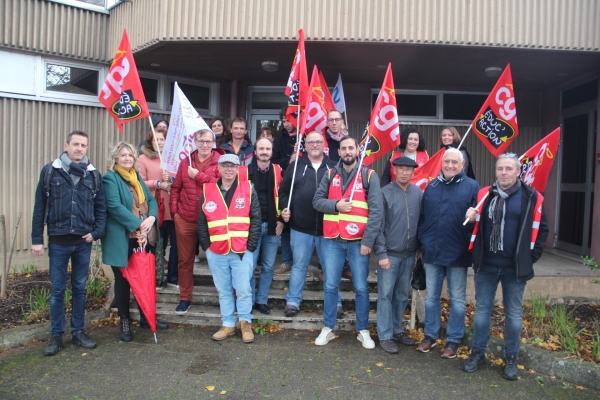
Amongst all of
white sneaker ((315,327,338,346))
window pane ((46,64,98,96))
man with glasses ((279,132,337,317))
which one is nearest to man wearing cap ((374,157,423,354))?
white sneaker ((315,327,338,346))

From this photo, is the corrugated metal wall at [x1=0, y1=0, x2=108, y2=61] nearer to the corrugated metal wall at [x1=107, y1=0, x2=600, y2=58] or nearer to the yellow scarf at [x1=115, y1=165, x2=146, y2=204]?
the corrugated metal wall at [x1=107, y1=0, x2=600, y2=58]

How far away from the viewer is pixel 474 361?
4703 mm

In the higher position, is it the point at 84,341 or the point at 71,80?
the point at 71,80

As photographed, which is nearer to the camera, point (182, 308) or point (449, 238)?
point (449, 238)

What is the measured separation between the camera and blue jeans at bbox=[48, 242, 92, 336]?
4.85 metres

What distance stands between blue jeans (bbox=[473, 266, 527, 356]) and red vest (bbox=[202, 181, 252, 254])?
8.04 ft

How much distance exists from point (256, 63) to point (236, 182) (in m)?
3.55

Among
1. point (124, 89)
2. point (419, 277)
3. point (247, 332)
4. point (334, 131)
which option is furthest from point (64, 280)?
point (419, 277)

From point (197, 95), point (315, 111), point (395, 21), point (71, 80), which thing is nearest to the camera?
point (315, 111)

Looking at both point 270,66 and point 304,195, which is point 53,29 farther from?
point 304,195

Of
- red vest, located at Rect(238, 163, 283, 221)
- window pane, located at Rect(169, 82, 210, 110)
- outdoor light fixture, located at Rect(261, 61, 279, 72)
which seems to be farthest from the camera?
window pane, located at Rect(169, 82, 210, 110)

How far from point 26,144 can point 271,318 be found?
198 inches

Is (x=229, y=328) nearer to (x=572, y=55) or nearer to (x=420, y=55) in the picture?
(x=420, y=55)

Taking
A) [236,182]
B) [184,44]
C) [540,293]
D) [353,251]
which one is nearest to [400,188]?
[353,251]
